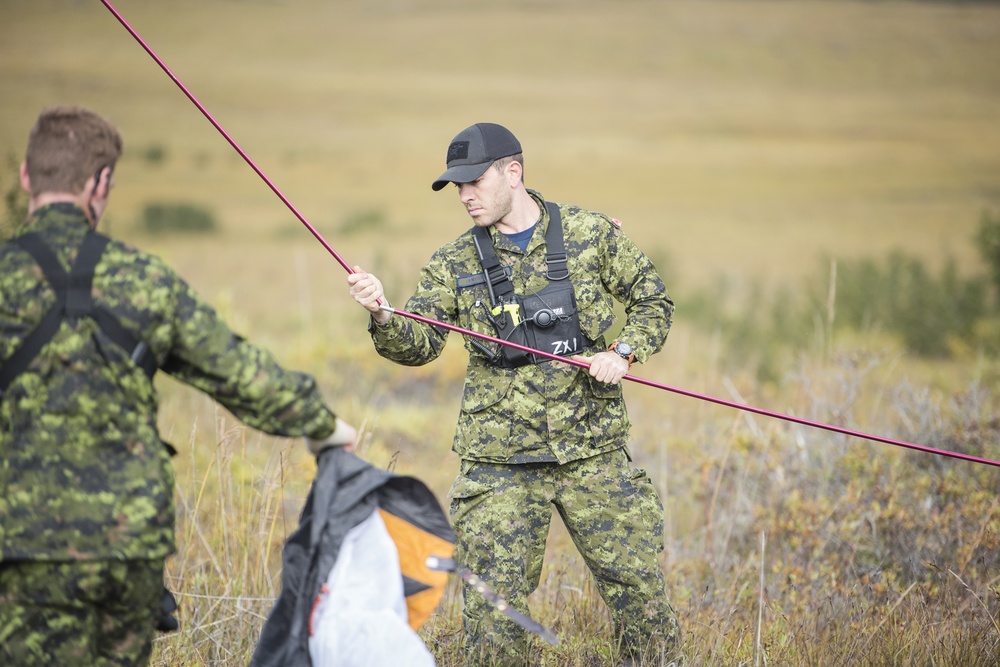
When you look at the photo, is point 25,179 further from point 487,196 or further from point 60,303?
point 487,196

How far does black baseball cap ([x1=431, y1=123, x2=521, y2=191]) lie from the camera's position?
4.45m

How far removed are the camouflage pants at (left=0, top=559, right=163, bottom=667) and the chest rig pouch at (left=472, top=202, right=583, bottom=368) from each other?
1.86 meters

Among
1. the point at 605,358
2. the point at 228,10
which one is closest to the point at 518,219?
the point at 605,358

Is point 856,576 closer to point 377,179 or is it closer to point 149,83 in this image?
point 377,179

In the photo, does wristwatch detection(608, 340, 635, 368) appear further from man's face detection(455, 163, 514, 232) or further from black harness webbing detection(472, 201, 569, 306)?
man's face detection(455, 163, 514, 232)

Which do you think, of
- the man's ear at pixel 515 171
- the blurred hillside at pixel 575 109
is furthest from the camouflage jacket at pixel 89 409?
the blurred hillside at pixel 575 109

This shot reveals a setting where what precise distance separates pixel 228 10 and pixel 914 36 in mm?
35963

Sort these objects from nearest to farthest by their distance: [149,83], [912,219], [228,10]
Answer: [912,219] → [149,83] → [228,10]

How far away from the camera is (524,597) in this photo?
4.33 metres

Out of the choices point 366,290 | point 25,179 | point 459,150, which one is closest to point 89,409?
point 25,179

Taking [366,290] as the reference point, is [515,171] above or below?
above

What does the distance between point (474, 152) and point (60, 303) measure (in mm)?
2065

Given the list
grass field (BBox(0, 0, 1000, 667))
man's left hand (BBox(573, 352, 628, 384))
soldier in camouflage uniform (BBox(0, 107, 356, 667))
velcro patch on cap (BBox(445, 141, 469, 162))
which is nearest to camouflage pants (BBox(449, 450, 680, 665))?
grass field (BBox(0, 0, 1000, 667))

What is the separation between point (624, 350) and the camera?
4316 mm
